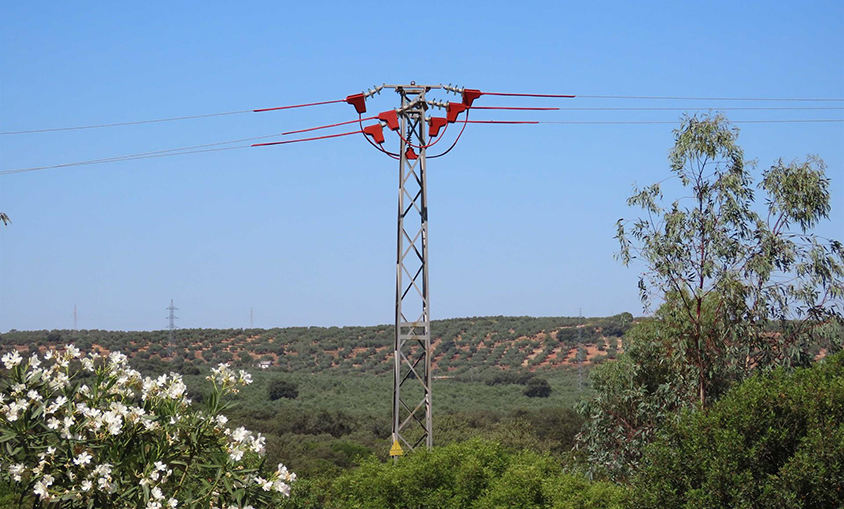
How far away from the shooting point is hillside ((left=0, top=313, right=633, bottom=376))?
61.5 m

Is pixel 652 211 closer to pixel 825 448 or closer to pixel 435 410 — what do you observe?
pixel 825 448

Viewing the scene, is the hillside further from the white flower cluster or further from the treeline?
the white flower cluster

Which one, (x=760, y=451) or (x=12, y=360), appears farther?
(x=760, y=451)

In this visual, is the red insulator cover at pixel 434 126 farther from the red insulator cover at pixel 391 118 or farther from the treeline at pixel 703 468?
the treeline at pixel 703 468

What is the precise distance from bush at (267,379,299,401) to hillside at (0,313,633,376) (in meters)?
10.7

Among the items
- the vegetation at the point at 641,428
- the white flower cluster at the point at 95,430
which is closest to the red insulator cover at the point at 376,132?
the vegetation at the point at 641,428

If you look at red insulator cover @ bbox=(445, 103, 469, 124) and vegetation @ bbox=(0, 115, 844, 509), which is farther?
red insulator cover @ bbox=(445, 103, 469, 124)

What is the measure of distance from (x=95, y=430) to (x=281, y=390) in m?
41.1

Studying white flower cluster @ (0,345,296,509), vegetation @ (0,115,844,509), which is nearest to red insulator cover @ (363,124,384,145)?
vegetation @ (0,115,844,509)

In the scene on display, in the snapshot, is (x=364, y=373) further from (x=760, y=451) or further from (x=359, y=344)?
(x=760, y=451)

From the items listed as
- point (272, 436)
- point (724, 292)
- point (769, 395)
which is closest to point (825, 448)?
point (769, 395)

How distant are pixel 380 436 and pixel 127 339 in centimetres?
3876

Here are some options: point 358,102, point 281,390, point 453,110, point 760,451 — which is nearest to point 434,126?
point 453,110

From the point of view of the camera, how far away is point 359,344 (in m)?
69.5
